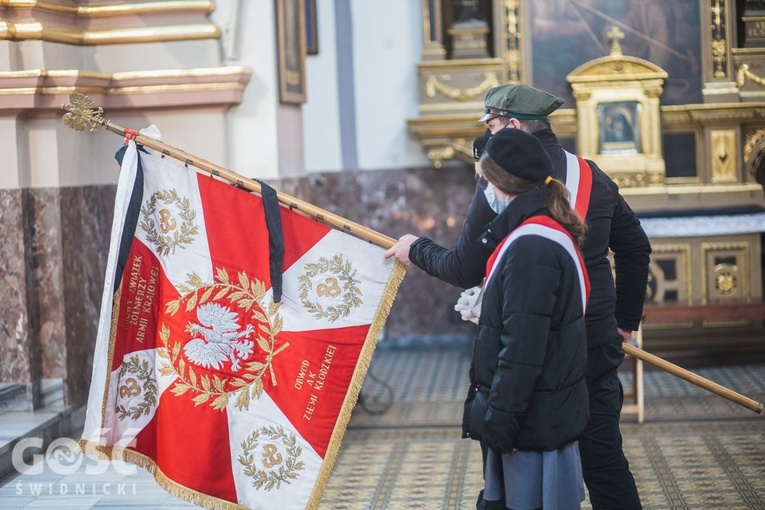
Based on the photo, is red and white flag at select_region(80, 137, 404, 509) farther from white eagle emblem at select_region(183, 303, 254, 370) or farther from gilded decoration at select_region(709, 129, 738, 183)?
gilded decoration at select_region(709, 129, 738, 183)

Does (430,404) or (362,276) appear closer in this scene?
(362,276)

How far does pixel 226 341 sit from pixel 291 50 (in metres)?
2.93

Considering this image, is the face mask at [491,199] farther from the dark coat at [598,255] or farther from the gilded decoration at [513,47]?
the gilded decoration at [513,47]

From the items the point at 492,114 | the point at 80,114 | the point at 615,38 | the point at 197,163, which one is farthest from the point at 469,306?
the point at 615,38

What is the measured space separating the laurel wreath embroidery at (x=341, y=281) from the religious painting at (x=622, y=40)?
4.79m

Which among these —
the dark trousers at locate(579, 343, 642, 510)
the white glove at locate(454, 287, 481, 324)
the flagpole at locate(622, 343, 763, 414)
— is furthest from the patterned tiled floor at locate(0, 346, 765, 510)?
the white glove at locate(454, 287, 481, 324)

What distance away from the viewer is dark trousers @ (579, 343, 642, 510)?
362 cm

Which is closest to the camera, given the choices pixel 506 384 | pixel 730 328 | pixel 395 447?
pixel 506 384

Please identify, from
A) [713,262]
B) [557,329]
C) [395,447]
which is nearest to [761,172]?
[713,262]

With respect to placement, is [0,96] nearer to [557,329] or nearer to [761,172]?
[557,329]

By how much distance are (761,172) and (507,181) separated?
5.97m

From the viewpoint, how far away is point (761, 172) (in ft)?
27.9

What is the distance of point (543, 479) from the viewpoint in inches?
125

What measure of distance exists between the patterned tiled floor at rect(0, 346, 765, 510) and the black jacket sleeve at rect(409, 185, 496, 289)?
5.11 ft
